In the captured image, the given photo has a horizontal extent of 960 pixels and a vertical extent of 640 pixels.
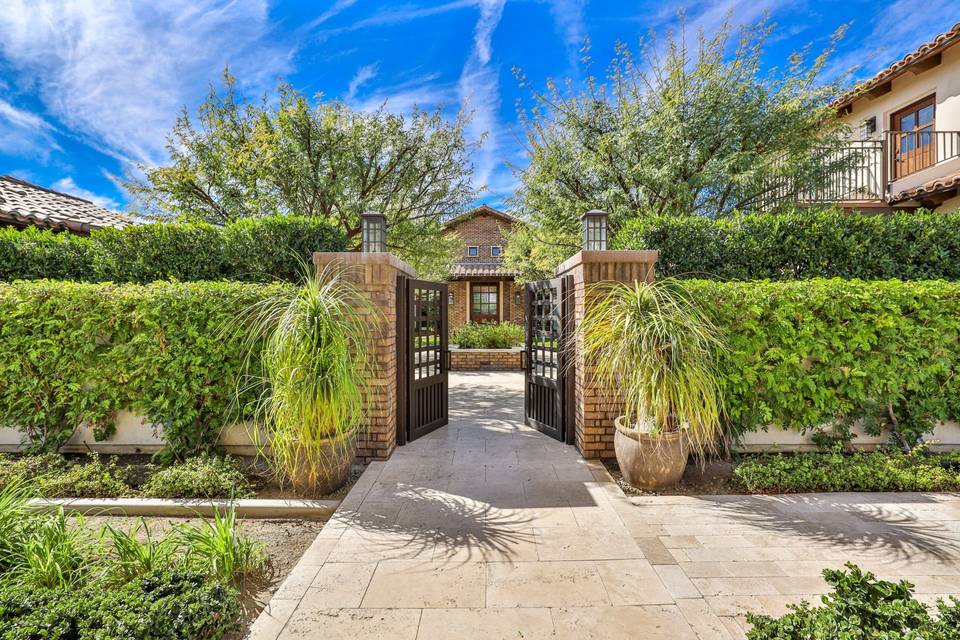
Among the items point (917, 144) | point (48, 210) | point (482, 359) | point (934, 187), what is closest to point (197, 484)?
point (48, 210)

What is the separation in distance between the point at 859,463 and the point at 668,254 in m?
2.74

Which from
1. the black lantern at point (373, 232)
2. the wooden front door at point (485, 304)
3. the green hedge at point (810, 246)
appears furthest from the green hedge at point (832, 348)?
the wooden front door at point (485, 304)

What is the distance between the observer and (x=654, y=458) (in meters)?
3.40

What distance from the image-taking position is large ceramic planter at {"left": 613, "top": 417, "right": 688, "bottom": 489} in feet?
11.1

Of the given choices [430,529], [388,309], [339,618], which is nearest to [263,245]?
[388,309]

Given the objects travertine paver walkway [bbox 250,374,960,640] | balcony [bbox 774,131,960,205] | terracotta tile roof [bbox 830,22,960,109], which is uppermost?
terracotta tile roof [bbox 830,22,960,109]

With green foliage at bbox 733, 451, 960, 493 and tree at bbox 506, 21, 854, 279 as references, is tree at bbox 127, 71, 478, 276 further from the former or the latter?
green foliage at bbox 733, 451, 960, 493

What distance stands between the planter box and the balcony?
288 inches

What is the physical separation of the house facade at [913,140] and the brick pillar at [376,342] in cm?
853

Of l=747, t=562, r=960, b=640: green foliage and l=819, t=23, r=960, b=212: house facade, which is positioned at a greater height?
l=819, t=23, r=960, b=212: house facade

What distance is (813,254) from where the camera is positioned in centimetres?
479

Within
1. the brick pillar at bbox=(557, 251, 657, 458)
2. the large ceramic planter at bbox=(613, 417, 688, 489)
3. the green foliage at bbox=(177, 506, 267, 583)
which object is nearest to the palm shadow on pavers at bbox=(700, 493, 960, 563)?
the large ceramic planter at bbox=(613, 417, 688, 489)

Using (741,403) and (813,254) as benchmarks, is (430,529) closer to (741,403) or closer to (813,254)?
(741,403)

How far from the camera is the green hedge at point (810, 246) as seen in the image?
4766 millimetres
